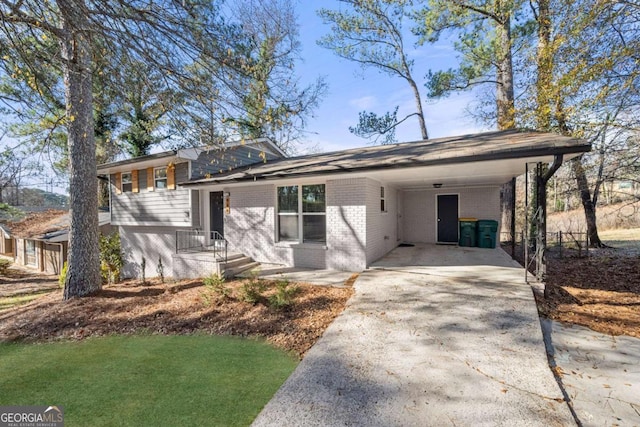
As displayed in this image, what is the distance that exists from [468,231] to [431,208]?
1711 mm

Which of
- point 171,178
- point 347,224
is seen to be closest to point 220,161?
point 171,178

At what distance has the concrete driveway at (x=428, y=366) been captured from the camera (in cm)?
242

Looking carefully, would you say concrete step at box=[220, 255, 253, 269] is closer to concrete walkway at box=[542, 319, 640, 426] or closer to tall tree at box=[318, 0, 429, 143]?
concrete walkway at box=[542, 319, 640, 426]

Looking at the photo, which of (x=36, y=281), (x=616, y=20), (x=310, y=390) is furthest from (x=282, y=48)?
(x=36, y=281)

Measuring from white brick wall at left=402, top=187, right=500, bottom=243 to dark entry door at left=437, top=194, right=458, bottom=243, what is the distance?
19 centimetres

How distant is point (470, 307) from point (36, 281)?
67.2 feet

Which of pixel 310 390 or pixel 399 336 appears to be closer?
pixel 310 390

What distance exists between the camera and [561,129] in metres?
8.87

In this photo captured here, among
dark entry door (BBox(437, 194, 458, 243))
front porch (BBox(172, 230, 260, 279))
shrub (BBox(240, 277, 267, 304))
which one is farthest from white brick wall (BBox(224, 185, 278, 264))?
dark entry door (BBox(437, 194, 458, 243))

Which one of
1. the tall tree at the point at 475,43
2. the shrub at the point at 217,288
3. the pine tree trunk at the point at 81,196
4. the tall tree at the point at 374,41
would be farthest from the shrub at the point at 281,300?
the tall tree at the point at 374,41

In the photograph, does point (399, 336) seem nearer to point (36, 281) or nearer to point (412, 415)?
point (412, 415)

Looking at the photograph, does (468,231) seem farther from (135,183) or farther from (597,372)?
(135,183)

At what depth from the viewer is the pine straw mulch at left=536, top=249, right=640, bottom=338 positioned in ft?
15.0

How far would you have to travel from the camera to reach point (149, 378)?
3400 millimetres
